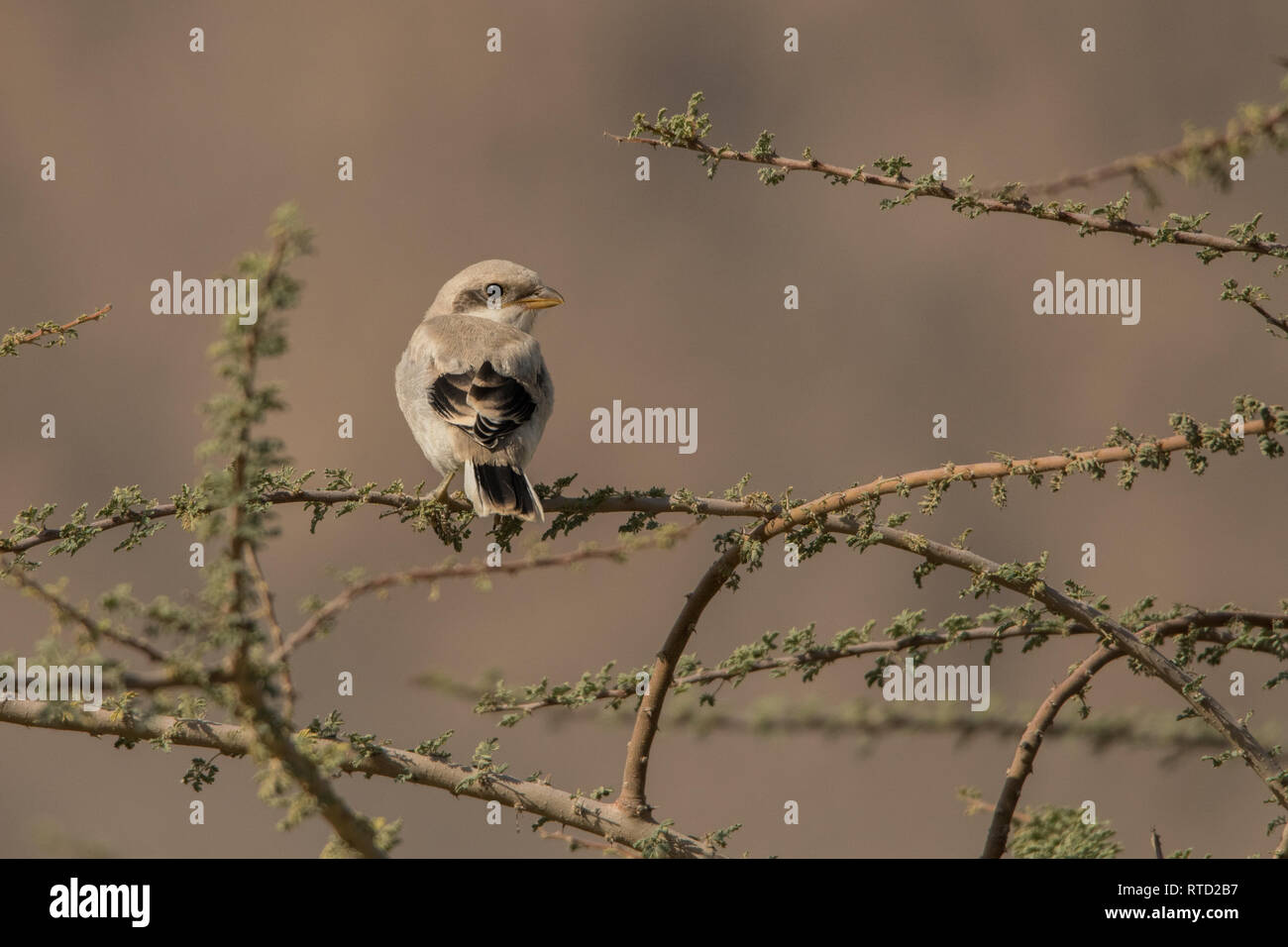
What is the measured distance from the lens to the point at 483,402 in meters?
4.12

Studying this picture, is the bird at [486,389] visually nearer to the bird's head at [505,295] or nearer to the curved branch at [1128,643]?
the bird's head at [505,295]

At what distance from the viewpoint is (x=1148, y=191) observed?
173 centimetres

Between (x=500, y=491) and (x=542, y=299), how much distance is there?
177 centimetres

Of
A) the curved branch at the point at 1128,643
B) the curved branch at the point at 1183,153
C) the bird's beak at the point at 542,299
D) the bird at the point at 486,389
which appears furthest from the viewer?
the bird's beak at the point at 542,299

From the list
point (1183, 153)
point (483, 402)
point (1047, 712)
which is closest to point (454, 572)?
point (1183, 153)

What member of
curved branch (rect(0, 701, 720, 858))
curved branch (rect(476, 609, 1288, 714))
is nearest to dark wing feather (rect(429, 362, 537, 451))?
curved branch (rect(476, 609, 1288, 714))

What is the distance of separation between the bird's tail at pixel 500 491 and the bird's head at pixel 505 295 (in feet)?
4.85

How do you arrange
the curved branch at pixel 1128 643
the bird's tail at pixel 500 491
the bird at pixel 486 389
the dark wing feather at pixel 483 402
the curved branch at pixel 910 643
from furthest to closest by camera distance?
the dark wing feather at pixel 483 402 < the bird at pixel 486 389 < the bird's tail at pixel 500 491 < the curved branch at pixel 910 643 < the curved branch at pixel 1128 643

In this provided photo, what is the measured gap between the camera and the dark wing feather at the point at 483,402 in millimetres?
4020

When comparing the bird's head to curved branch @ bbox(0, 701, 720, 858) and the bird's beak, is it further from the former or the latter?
curved branch @ bbox(0, 701, 720, 858)

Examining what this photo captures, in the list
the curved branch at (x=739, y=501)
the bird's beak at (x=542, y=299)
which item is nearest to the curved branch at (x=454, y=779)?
the curved branch at (x=739, y=501)

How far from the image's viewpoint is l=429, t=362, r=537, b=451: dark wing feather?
4.02 meters

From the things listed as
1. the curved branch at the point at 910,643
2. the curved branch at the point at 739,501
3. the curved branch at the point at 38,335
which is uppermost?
the curved branch at the point at 38,335

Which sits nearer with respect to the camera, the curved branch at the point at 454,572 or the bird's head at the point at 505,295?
the curved branch at the point at 454,572
